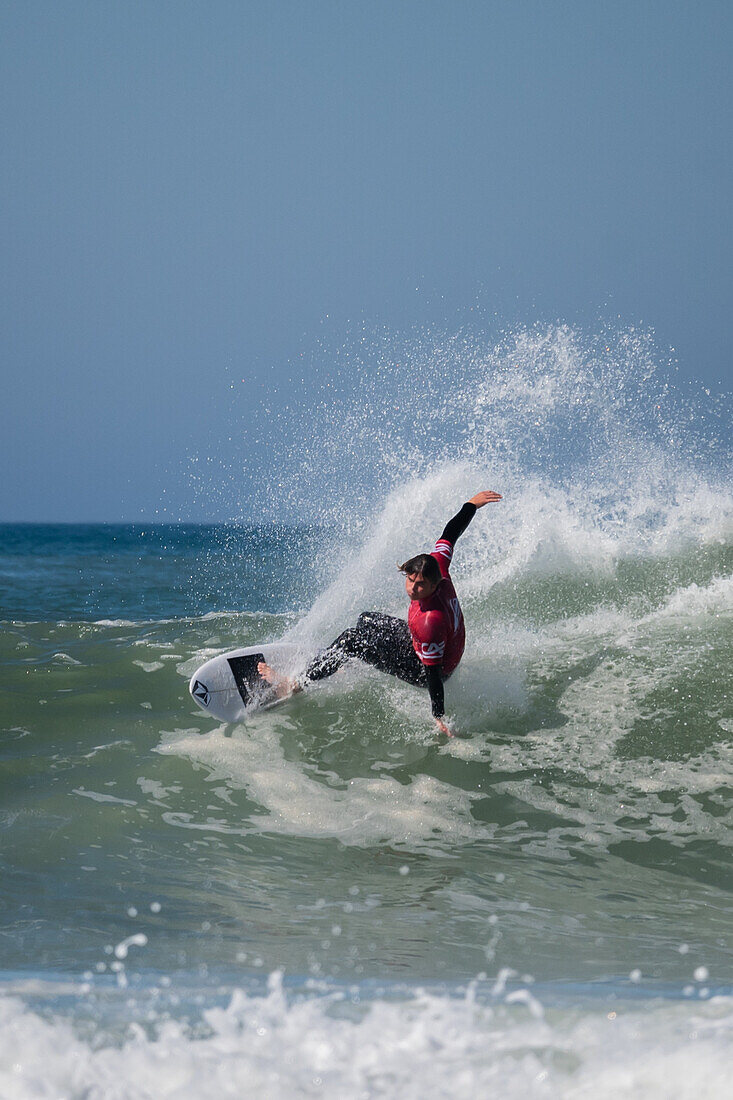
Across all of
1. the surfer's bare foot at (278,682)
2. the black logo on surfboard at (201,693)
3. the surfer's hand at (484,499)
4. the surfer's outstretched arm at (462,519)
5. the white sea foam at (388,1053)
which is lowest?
the white sea foam at (388,1053)

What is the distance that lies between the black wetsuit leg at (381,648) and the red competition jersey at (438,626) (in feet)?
0.72

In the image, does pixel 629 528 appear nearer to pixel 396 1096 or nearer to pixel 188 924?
pixel 188 924

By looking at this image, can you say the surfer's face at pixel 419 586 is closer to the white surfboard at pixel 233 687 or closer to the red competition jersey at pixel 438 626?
the red competition jersey at pixel 438 626

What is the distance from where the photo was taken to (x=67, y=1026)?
8.55 feet

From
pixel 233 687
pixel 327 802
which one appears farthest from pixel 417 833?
pixel 233 687

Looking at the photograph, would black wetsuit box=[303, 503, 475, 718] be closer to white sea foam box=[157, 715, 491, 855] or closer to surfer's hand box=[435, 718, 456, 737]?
surfer's hand box=[435, 718, 456, 737]

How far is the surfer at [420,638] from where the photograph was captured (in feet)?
20.0

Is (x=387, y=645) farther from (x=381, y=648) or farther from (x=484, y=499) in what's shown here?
(x=484, y=499)

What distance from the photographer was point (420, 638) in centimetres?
614

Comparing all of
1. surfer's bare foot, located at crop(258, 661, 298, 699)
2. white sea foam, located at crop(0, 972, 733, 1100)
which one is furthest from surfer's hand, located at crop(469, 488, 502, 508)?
white sea foam, located at crop(0, 972, 733, 1100)

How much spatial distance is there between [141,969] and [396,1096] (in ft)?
4.34

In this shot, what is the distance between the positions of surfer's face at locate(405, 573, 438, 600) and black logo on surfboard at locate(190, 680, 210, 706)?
79.6 inches

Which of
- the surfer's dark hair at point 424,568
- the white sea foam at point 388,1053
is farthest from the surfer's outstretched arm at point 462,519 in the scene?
the white sea foam at point 388,1053

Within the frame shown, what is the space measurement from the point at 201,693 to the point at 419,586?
85.0 inches
